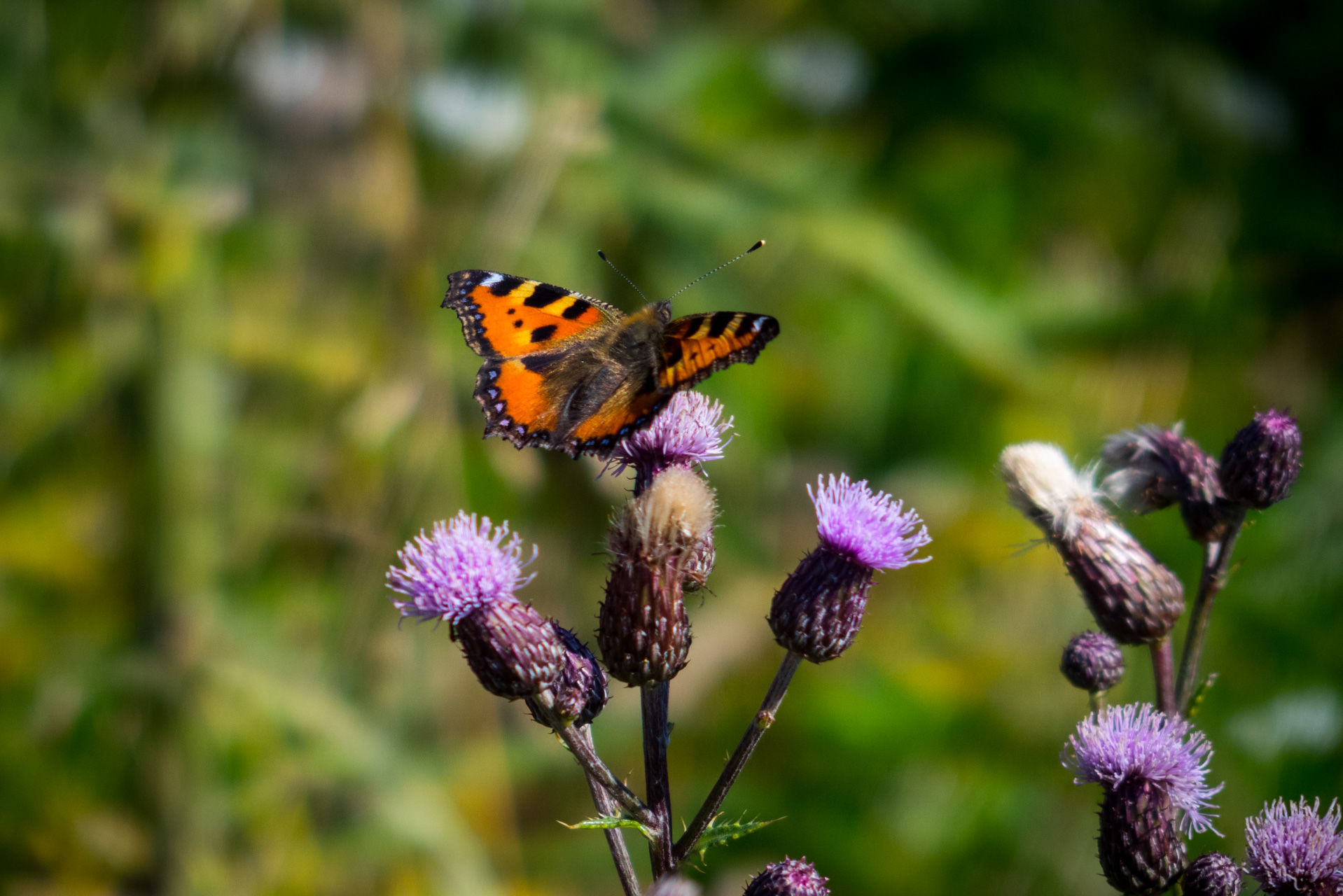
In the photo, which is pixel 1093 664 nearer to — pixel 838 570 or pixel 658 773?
pixel 838 570

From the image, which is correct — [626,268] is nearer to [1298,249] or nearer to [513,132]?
[513,132]

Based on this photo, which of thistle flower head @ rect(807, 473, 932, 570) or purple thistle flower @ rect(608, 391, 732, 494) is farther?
purple thistle flower @ rect(608, 391, 732, 494)

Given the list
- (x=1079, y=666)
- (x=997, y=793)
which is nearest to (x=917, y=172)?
(x=997, y=793)

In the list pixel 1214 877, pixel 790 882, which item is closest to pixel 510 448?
pixel 790 882

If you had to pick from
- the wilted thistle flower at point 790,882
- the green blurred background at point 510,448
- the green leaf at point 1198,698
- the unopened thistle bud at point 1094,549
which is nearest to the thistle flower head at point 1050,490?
the unopened thistle bud at point 1094,549


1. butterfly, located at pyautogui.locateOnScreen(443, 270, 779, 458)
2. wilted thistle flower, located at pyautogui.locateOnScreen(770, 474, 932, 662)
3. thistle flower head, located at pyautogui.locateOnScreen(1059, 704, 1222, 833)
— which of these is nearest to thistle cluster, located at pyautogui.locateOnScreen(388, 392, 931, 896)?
wilted thistle flower, located at pyautogui.locateOnScreen(770, 474, 932, 662)

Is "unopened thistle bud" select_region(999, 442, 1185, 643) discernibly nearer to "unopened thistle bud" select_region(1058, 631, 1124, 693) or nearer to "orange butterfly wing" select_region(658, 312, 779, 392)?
"unopened thistle bud" select_region(1058, 631, 1124, 693)

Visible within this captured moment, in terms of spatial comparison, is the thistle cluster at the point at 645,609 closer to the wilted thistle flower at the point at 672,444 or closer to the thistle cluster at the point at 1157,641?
the wilted thistle flower at the point at 672,444
